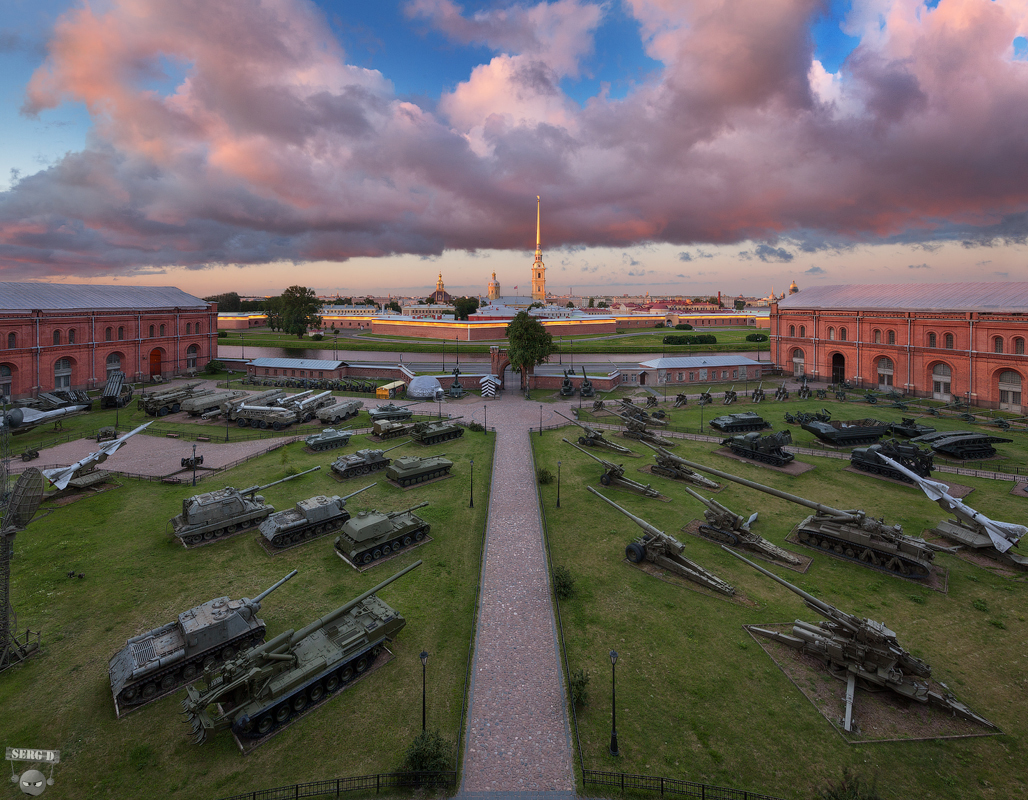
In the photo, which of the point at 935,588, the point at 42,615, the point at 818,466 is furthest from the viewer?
the point at 818,466

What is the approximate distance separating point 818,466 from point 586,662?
23367 mm

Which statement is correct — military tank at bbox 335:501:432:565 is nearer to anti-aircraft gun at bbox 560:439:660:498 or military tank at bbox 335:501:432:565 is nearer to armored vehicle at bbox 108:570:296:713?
armored vehicle at bbox 108:570:296:713

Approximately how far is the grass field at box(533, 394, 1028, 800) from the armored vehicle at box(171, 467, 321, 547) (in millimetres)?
13388

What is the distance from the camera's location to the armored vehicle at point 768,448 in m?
30.9

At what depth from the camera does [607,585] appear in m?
18.3

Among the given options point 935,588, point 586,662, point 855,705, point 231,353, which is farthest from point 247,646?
point 231,353

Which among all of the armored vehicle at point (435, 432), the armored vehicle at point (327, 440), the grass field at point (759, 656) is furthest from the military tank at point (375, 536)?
the armored vehicle at point (435, 432)

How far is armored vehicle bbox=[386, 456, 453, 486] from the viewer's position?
28016 millimetres

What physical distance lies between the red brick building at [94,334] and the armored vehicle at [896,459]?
68048 mm

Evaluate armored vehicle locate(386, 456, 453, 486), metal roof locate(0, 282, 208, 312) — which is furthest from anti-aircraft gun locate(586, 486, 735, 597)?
metal roof locate(0, 282, 208, 312)

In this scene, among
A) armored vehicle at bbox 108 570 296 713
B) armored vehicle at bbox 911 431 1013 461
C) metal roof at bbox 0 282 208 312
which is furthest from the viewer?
metal roof at bbox 0 282 208 312

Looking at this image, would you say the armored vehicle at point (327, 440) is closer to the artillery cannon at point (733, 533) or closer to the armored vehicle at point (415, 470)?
the armored vehicle at point (415, 470)

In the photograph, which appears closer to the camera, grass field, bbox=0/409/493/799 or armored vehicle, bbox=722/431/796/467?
grass field, bbox=0/409/493/799

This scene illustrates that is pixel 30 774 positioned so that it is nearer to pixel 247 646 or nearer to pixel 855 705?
pixel 247 646
